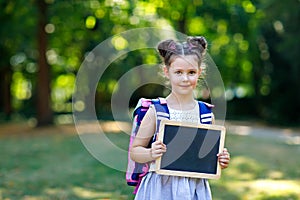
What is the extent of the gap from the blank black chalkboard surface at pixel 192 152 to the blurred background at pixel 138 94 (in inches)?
33.7

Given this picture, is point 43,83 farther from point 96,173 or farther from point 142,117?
point 142,117

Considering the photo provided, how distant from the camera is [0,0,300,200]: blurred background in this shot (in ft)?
27.1

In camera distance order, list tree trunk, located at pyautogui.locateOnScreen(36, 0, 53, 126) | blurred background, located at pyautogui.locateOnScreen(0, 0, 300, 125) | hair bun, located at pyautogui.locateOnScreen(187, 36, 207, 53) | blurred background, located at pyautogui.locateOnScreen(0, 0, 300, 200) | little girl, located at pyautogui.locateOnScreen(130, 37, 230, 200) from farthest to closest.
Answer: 1. tree trunk, located at pyautogui.locateOnScreen(36, 0, 53, 126)
2. blurred background, located at pyautogui.locateOnScreen(0, 0, 300, 125)
3. blurred background, located at pyautogui.locateOnScreen(0, 0, 300, 200)
4. hair bun, located at pyautogui.locateOnScreen(187, 36, 207, 53)
5. little girl, located at pyautogui.locateOnScreen(130, 37, 230, 200)

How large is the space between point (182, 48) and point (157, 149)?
24.1 inches

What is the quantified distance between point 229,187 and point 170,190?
503 cm

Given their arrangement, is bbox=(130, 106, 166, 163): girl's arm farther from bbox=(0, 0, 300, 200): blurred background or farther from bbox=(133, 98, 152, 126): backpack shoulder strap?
bbox=(0, 0, 300, 200): blurred background

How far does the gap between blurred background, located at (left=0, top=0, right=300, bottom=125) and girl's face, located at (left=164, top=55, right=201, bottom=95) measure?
8.79m

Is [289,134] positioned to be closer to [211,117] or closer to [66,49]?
[66,49]

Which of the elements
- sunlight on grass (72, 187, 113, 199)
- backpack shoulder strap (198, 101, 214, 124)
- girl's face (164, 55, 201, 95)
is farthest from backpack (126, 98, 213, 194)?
sunlight on grass (72, 187, 113, 199)

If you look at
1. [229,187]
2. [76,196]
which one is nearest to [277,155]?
[229,187]

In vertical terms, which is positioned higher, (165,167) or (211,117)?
(211,117)

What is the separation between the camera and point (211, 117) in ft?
10.4

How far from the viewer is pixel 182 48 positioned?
306 centimetres

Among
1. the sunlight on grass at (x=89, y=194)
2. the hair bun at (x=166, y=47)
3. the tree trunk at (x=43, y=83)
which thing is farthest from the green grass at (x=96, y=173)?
the tree trunk at (x=43, y=83)
